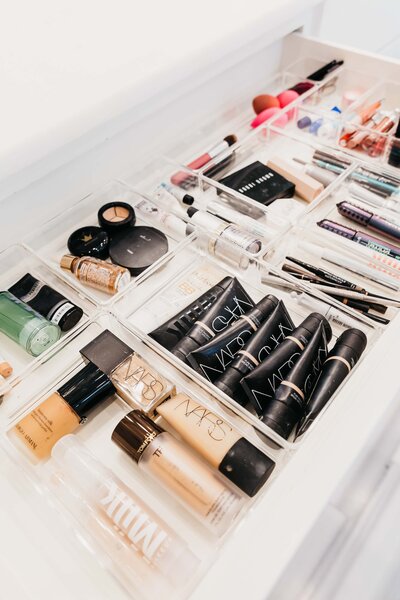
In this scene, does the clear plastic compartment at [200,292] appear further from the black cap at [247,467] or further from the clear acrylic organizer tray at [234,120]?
the clear acrylic organizer tray at [234,120]

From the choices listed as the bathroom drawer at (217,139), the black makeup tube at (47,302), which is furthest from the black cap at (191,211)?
the black makeup tube at (47,302)

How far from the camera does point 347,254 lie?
680 millimetres

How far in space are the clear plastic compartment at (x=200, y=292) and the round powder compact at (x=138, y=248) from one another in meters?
0.03

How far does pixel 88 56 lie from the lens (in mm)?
659

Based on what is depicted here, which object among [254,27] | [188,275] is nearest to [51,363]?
[188,275]

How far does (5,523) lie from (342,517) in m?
0.31

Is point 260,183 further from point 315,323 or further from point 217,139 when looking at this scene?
point 315,323

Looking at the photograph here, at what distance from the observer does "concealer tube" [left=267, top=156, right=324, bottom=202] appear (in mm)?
763

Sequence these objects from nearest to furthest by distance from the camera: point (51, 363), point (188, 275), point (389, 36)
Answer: point (51, 363)
point (188, 275)
point (389, 36)

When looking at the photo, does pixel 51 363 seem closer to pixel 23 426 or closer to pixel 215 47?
pixel 23 426

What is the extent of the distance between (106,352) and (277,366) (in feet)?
0.64

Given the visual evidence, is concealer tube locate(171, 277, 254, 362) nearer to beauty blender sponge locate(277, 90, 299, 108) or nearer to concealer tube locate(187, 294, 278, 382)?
concealer tube locate(187, 294, 278, 382)

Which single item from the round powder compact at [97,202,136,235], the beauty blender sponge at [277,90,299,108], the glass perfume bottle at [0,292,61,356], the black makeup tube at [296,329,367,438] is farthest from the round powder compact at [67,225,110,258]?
the beauty blender sponge at [277,90,299,108]

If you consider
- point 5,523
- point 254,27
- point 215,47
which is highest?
point 254,27
